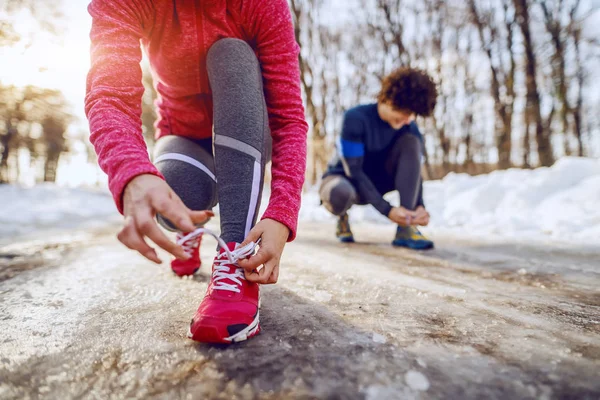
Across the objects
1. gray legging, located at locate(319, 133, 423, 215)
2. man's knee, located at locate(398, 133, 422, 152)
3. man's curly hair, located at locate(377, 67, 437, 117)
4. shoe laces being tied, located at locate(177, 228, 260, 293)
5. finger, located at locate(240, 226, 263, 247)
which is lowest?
shoe laces being tied, located at locate(177, 228, 260, 293)

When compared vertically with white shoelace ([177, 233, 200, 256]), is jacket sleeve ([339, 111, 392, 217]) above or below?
above

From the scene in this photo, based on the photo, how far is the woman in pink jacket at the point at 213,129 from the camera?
24.9 inches

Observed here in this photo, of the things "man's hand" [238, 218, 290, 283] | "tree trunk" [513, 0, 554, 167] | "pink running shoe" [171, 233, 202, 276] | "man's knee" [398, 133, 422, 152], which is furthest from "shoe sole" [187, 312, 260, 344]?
"tree trunk" [513, 0, 554, 167]

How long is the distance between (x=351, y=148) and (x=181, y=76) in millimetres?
1303

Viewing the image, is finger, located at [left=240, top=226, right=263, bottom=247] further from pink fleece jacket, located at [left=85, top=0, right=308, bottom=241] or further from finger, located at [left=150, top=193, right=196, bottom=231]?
finger, located at [left=150, top=193, right=196, bottom=231]

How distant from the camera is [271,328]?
78 cm

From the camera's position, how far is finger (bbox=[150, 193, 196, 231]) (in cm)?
57

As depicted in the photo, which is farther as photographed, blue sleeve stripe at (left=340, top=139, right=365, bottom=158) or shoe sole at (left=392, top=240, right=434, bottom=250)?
blue sleeve stripe at (left=340, top=139, right=365, bottom=158)

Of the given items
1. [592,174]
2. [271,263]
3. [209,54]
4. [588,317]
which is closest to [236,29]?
[209,54]

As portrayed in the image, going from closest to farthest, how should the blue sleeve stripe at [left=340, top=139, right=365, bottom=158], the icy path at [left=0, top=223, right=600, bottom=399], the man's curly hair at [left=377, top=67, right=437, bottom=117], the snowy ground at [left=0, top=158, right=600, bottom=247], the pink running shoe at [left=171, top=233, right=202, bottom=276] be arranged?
the icy path at [left=0, top=223, right=600, bottom=399], the pink running shoe at [left=171, top=233, right=202, bottom=276], the man's curly hair at [left=377, top=67, right=437, bottom=117], the blue sleeve stripe at [left=340, top=139, right=365, bottom=158], the snowy ground at [left=0, top=158, right=600, bottom=247]

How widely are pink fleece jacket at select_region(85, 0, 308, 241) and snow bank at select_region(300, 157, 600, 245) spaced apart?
1989mm

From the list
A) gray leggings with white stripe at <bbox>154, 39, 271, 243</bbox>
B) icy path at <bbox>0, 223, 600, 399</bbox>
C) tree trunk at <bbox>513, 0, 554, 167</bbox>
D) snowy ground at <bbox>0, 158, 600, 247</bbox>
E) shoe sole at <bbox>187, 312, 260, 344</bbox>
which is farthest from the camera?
tree trunk at <bbox>513, 0, 554, 167</bbox>

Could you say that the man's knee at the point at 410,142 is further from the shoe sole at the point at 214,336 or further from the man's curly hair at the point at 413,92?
the shoe sole at the point at 214,336

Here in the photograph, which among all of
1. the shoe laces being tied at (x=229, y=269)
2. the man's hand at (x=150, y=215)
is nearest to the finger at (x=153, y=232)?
the man's hand at (x=150, y=215)
